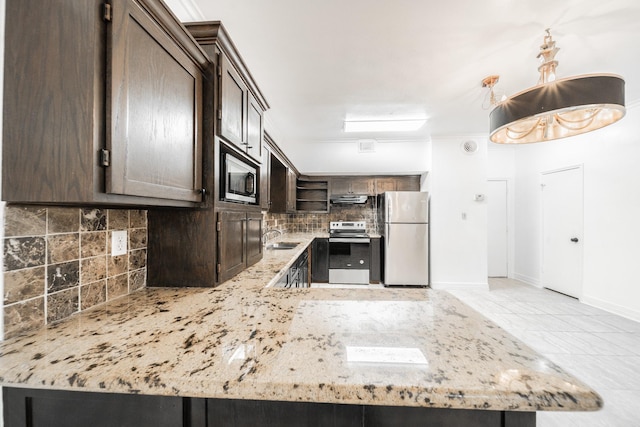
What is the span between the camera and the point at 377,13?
1.67 meters

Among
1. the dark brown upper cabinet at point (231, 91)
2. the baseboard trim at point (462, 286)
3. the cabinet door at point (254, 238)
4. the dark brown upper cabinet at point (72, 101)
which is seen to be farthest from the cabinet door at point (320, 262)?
the dark brown upper cabinet at point (72, 101)

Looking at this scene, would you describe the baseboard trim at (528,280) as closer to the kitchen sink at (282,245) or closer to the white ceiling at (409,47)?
the white ceiling at (409,47)

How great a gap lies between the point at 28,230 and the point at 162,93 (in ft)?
2.16

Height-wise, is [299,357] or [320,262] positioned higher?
[299,357]

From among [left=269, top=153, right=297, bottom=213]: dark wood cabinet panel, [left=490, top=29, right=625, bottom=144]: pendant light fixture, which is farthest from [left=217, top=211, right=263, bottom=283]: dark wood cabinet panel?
[left=490, top=29, right=625, bottom=144]: pendant light fixture

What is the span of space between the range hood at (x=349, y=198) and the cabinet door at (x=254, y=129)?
9.75 feet

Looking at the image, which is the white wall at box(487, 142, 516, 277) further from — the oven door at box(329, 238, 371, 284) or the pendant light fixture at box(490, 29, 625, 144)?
the pendant light fixture at box(490, 29, 625, 144)

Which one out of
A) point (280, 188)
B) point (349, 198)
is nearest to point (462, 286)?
point (349, 198)

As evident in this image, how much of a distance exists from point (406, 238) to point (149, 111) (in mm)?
4077

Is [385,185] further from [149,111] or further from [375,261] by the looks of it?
[149,111]

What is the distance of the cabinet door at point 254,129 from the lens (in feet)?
5.71

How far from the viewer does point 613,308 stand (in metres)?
3.19

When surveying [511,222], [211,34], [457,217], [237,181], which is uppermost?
[211,34]

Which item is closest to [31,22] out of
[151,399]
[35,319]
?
[35,319]
